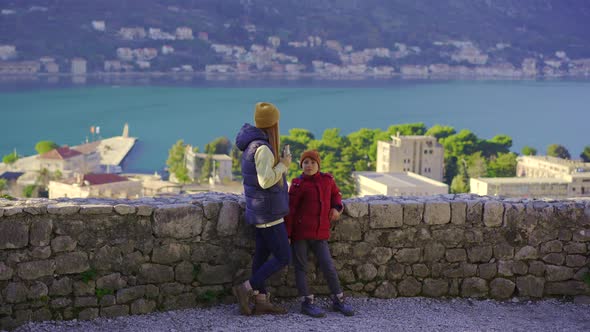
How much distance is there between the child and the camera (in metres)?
4.25

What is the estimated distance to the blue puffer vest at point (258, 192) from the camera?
13.4 ft

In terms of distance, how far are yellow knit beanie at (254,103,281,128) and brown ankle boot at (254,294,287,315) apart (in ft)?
2.68

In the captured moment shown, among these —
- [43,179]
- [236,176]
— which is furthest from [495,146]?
[43,179]

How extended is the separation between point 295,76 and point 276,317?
14996 cm

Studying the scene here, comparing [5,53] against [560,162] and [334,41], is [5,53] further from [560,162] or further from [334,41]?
[560,162]

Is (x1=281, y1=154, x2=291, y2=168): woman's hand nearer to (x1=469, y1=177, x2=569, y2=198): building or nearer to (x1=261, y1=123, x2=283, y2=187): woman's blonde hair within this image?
(x1=261, y1=123, x2=283, y2=187): woman's blonde hair

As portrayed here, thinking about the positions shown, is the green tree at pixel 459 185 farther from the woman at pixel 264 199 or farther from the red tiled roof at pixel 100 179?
the woman at pixel 264 199

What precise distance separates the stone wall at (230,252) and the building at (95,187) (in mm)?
45115

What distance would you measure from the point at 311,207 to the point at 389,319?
0.66 m

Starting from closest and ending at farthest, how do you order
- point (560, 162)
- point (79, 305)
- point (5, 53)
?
point (79, 305), point (560, 162), point (5, 53)

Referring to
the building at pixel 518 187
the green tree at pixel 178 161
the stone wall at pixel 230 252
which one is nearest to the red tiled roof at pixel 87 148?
the green tree at pixel 178 161

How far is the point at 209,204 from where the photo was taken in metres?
4.30

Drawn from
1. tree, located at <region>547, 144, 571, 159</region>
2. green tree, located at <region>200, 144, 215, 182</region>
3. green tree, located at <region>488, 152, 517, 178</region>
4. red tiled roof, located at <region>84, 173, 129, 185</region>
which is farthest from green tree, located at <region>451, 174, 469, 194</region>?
red tiled roof, located at <region>84, 173, 129, 185</region>

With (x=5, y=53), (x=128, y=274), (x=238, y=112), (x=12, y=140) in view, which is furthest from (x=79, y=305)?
(x=5, y=53)
